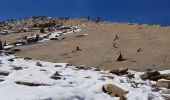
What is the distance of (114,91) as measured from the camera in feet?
42.2

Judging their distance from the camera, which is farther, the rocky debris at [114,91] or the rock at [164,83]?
the rock at [164,83]

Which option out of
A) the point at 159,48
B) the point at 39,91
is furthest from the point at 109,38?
the point at 39,91

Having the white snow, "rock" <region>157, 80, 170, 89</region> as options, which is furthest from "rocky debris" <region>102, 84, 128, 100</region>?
"rock" <region>157, 80, 170, 89</region>

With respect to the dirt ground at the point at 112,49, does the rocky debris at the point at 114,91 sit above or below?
below

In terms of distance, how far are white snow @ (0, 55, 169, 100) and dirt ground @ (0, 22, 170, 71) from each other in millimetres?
2688

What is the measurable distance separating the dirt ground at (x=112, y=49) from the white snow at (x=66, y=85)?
2.69 meters

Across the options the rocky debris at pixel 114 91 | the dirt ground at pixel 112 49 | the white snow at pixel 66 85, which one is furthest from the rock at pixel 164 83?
the dirt ground at pixel 112 49

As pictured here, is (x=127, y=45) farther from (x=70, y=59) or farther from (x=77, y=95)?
(x=77, y=95)

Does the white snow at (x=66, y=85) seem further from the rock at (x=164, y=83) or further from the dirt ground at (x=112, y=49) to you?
the dirt ground at (x=112, y=49)

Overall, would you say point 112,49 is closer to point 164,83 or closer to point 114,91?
point 164,83

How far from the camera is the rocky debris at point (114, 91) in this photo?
41.6ft

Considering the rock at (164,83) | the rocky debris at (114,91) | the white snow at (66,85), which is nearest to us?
the white snow at (66,85)

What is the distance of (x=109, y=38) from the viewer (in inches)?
1053

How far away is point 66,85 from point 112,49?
970 centimetres
